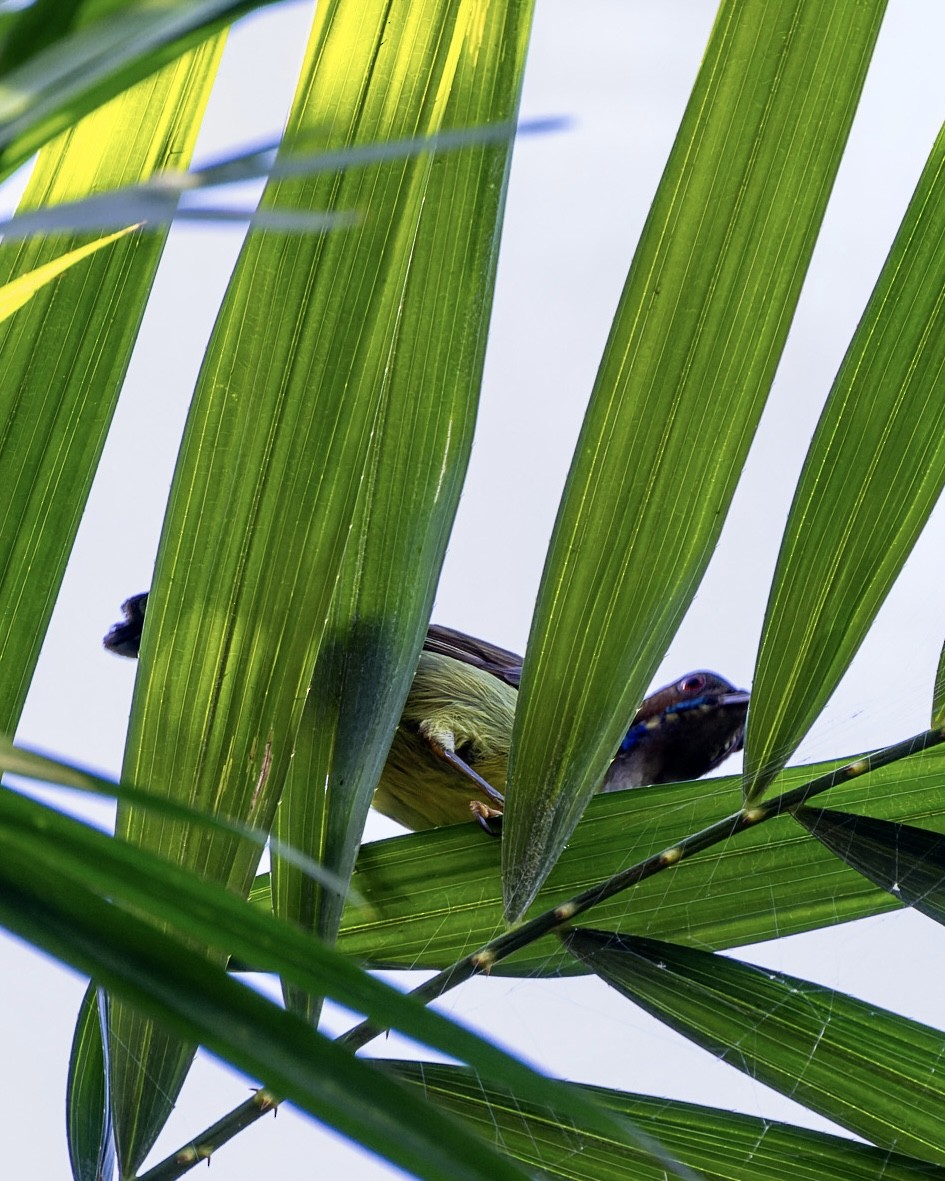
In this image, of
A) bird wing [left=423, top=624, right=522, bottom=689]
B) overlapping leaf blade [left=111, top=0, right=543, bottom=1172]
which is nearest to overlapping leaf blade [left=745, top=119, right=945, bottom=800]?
overlapping leaf blade [left=111, top=0, right=543, bottom=1172]

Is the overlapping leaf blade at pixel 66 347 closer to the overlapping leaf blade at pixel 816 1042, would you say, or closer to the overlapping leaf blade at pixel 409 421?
the overlapping leaf blade at pixel 409 421

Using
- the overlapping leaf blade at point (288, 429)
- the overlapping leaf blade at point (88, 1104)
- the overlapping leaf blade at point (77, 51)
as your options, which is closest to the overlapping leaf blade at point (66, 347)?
the overlapping leaf blade at point (288, 429)

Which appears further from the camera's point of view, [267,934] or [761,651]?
[761,651]

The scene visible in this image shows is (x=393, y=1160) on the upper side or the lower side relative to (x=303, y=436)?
lower

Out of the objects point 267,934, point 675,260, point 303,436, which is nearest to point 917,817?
point 675,260

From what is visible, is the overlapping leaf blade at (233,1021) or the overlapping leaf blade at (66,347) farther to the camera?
the overlapping leaf blade at (66,347)

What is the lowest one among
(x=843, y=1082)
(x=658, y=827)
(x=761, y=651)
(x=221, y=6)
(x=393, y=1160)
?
(x=393, y=1160)

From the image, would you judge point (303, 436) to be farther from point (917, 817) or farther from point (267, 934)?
point (267, 934)

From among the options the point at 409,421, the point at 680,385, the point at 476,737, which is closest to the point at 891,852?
the point at 680,385
